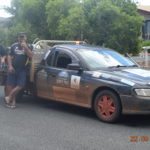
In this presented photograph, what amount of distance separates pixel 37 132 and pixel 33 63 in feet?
9.23

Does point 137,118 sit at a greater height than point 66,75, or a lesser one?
lesser

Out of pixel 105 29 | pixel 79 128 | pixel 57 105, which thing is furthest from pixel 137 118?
pixel 105 29

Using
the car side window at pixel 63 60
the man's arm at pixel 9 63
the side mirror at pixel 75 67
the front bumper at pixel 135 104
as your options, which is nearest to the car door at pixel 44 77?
the car side window at pixel 63 60

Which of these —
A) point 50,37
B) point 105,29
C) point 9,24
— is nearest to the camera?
point 105,29

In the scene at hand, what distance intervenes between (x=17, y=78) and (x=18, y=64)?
0.34 metres

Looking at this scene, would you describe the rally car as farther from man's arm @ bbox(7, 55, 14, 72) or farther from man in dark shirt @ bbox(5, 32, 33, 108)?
man's arm @ bbox(7, 55, 14, 72)

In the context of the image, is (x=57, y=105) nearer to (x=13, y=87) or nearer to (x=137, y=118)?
(x=13, y=87)

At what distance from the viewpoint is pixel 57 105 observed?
10391 mm

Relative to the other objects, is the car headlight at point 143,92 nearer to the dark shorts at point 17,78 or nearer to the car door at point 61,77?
the car door at point 61,77

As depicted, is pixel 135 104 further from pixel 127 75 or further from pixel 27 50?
pixel 27 50

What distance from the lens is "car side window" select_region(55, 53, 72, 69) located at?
9383mm

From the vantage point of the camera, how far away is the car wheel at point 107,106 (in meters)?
8.14
